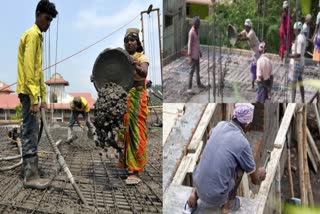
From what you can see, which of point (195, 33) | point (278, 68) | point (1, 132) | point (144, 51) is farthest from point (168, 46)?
point (1, 132)

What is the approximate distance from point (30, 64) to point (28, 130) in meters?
0.43

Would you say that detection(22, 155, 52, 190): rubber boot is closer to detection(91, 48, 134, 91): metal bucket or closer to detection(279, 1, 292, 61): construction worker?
detection(91, 48, 134, 91): metal bucket

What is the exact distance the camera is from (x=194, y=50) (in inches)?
92.7

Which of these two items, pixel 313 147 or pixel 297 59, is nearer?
pixel 297 59

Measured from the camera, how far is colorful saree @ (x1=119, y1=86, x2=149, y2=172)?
8.98ft

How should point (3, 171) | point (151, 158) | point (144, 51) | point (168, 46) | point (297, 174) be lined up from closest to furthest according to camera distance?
point (168, 46) → point (144, 51) → point (3, 171) → point (297, 174) → point (151, 158)

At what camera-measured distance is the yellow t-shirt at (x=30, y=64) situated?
2428 mm

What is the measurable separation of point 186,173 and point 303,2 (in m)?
1.14

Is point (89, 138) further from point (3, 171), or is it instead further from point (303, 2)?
point (303, 2)

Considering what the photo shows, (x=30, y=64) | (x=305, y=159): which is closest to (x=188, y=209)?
(x=30, y=64)

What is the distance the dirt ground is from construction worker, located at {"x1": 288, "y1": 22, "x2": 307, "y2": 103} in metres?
1.02

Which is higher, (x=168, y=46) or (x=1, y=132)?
(x=168, y=46)

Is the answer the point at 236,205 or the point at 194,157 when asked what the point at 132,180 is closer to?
the point at 194,157

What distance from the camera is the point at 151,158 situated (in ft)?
11.7
